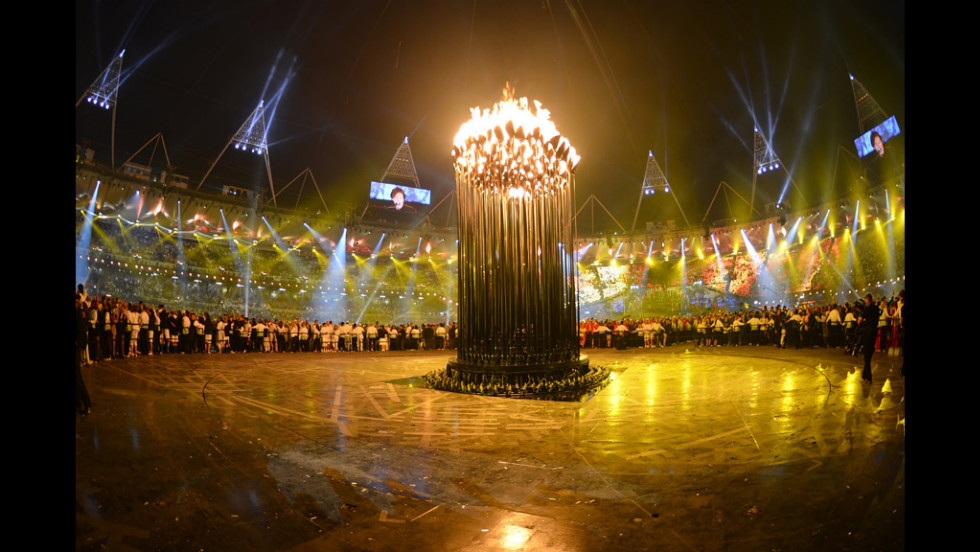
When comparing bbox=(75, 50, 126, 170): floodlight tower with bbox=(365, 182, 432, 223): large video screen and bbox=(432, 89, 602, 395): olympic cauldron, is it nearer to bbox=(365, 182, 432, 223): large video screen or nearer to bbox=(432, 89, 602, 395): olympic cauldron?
bbox=(365, 182, 432, 223): large video screen

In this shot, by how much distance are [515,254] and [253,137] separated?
68.9 feet

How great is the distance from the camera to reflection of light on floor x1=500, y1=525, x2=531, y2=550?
2.87m

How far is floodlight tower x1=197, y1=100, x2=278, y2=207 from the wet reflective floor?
770 inches

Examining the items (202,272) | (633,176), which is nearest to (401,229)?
(202,272)

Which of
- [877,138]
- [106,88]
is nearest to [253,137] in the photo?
[106,88]

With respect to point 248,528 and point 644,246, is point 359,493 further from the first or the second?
point 644,246

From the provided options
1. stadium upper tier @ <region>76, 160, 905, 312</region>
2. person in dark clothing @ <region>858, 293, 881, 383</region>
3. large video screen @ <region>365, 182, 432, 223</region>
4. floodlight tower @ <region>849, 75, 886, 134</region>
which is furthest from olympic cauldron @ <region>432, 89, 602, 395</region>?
large video screen @ <region>365, 182, 432, 223</region>

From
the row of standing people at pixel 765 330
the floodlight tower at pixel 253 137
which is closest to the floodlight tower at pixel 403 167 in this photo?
the floodlight tower at pixel 253 137

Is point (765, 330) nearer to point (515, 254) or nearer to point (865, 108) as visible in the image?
point (865, 108)

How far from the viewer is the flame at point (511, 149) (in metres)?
8.94

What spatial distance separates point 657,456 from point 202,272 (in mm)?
26895

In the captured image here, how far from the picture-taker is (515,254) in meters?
9.67

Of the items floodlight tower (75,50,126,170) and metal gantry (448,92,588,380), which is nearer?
metal gantry (448,92,588,380)

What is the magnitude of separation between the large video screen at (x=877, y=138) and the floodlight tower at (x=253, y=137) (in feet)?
85.7
